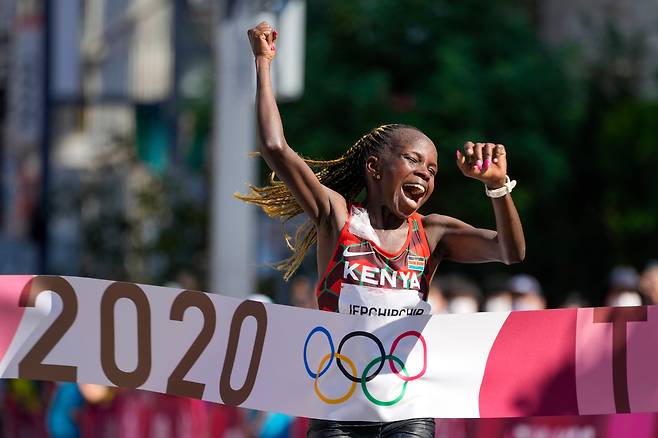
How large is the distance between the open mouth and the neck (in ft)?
0.41

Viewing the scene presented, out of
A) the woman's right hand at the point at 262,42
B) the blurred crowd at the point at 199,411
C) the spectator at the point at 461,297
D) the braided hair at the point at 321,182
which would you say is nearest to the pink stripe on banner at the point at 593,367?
the braided hair at the point at 321,182

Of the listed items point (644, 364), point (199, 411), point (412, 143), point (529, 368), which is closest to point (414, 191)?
point (412, 143)

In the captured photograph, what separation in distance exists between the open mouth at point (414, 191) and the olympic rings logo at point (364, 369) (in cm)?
54

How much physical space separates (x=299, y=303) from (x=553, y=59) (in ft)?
30.1

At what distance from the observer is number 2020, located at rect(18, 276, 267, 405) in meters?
5.49

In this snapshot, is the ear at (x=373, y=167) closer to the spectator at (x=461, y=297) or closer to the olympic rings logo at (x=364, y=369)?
the olympic rings logo at (x=364, y=369)

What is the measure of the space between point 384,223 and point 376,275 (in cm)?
20

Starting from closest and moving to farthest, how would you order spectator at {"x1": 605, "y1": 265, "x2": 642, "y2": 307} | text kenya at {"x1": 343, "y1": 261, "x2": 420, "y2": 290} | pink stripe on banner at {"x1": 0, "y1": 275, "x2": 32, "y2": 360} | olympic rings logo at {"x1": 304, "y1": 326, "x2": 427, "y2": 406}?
text kenya at {"x1": 343, "y1": 261, "x2": 420, "y2": 290}
olympic rings logo at {"x1": 304, "y1": 326, "x2": 427, "y2": 406}
pink stripe on banner at {"x1": 0, "y1": 275, "x2": 32, "y2": 360}
spectator at {"x1": 605, "y1": 265, "x2": 642, "y2": 307}

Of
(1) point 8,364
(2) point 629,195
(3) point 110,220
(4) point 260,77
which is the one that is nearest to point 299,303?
(1) point 8,364

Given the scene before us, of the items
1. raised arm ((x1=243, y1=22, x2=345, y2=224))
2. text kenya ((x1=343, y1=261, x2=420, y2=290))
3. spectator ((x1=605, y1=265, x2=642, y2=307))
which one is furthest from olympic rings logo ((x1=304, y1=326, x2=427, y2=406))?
spectator ((x1=605, y1=265, x2=642, y2=307))

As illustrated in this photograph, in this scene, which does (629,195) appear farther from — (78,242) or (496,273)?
(78,242)

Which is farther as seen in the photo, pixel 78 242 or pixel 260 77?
pixel 78 242

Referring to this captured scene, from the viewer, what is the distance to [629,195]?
59.8ft

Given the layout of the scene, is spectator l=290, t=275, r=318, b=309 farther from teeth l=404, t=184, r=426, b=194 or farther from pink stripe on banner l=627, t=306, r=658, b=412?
teeth l=404, t=184, r=426, b=194
